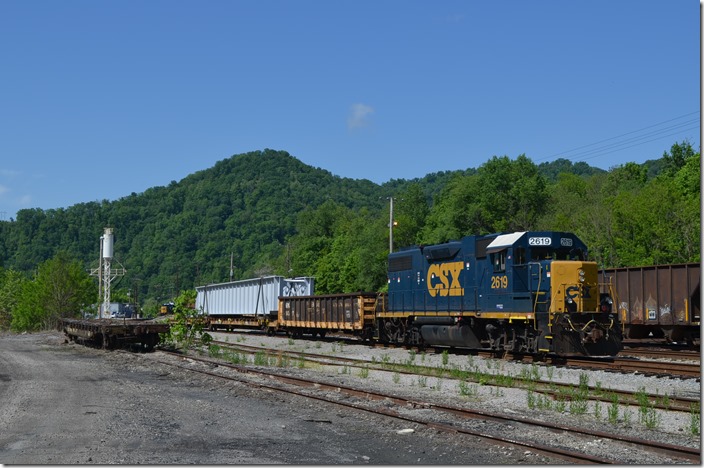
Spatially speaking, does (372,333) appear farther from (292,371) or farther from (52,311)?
(52,311)

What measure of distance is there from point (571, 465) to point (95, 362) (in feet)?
63.8

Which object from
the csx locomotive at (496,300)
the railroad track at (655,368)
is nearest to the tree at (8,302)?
the csx locomotive at (496,300)

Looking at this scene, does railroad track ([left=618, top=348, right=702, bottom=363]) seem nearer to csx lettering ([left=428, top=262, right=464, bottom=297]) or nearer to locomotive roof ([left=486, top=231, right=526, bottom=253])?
locomotive roof ([left=486, top=231, right=526, bottom=253])

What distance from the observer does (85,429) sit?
38.0ft

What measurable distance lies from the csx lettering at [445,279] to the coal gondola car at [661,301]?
488 cm

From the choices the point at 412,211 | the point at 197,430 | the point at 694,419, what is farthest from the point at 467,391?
the point at 412,211

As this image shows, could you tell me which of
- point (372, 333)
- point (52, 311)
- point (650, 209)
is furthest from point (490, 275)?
point (52, 311)

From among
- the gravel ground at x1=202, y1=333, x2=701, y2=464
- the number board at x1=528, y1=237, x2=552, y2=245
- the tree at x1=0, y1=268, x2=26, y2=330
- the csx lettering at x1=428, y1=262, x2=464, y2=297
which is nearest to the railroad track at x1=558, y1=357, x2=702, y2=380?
the gravel ground at x1=202, y1=333, x2=701, y2=464

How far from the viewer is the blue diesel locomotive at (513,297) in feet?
68.1

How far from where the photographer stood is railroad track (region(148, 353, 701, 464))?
30.7 feet

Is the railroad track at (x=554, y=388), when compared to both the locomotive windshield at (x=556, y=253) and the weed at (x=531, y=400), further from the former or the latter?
the locomotive windshield at (x=556, y=253)

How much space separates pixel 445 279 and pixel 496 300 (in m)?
3.25

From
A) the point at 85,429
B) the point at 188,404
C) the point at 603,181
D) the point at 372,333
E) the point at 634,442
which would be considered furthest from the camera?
the point at 603,181

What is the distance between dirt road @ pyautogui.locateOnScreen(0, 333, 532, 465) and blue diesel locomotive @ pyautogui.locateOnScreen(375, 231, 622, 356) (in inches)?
357
